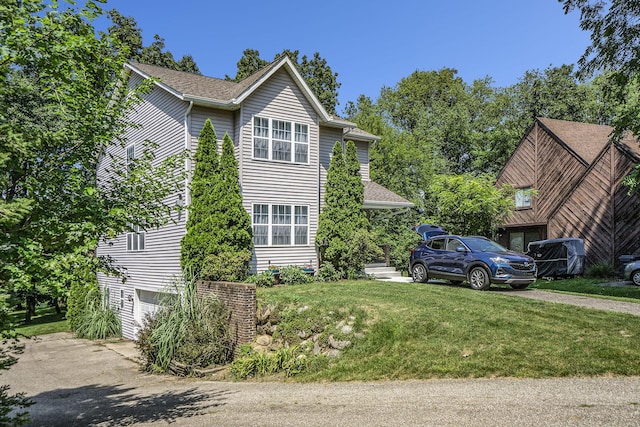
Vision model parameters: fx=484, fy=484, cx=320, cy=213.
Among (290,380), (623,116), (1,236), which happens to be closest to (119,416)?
(290,380)

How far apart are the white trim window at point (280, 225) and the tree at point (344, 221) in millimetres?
692

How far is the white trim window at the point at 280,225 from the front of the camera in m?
18.0

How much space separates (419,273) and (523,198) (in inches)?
607

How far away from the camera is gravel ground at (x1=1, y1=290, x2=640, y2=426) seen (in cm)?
675

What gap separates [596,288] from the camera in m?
17.7

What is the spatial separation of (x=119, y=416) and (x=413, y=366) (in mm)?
5774

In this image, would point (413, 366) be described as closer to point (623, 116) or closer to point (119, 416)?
point (119, 416)

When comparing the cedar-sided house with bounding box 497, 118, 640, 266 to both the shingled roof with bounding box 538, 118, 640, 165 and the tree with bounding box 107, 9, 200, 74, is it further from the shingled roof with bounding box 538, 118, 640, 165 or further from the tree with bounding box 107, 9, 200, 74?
the tree with bounding box 107, 9, 200, 74

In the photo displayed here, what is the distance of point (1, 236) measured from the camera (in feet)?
16.5

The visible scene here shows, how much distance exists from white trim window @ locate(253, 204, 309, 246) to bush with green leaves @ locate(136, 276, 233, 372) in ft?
13.0

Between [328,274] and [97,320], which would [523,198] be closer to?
[328,274]

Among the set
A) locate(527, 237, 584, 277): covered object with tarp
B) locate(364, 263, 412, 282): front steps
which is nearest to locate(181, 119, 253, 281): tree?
locate(364, 263, 412, 282): front steps

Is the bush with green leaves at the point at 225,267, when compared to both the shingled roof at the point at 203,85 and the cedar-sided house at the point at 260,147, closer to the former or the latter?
the cedar-sided house at the point at 260,147

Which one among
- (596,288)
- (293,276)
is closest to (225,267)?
(293,276)
